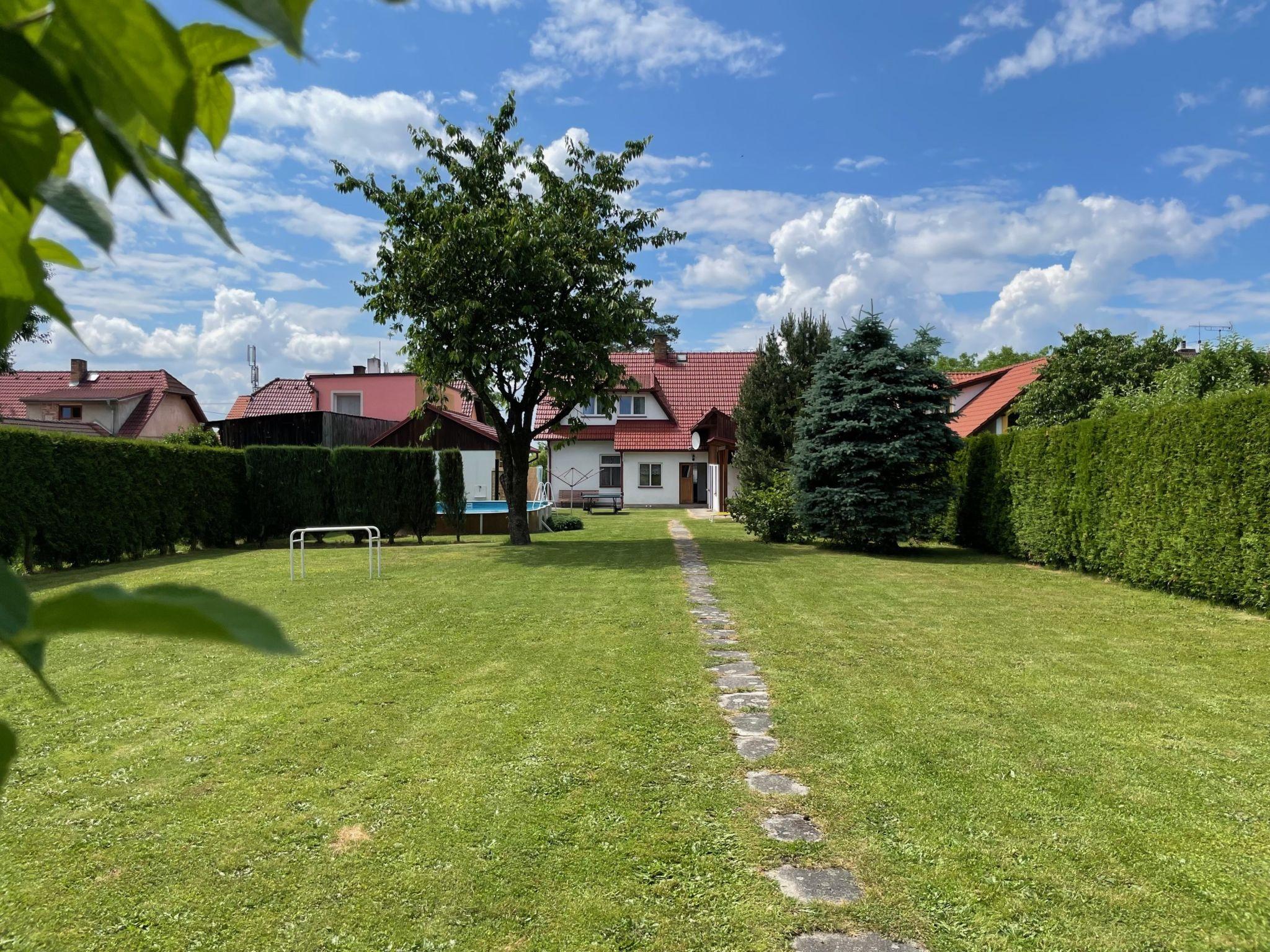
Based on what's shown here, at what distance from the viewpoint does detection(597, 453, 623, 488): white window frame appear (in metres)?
34.1

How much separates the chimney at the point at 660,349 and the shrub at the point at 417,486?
20.5m

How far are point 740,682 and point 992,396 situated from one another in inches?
1101

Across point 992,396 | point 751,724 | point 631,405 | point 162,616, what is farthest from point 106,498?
point 992,396

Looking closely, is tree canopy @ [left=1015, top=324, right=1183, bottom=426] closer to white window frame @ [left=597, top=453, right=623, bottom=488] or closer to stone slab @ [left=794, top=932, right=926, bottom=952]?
white window frame @ [left=597, top=453, right=623, bottom=488]

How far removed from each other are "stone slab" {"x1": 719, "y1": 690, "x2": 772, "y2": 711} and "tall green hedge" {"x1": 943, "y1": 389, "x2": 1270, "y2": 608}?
6.52m

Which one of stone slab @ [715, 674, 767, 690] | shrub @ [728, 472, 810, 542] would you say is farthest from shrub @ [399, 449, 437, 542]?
stone slab @ [715, 674, 767, 690]


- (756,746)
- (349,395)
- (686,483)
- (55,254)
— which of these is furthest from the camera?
(349,395)

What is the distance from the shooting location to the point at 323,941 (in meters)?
2.60

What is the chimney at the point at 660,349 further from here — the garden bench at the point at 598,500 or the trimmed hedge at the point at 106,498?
the trimmed hedge at the point at 106,498

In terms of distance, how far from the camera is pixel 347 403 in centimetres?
3600

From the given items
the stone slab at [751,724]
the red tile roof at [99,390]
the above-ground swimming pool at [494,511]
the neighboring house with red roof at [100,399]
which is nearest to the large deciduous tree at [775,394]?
the above-ground swimming pool at [494,511]

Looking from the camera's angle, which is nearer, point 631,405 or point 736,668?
point 736,668

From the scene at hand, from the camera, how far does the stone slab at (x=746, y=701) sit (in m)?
5.12

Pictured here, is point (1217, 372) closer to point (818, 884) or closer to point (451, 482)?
point (451, 482)
